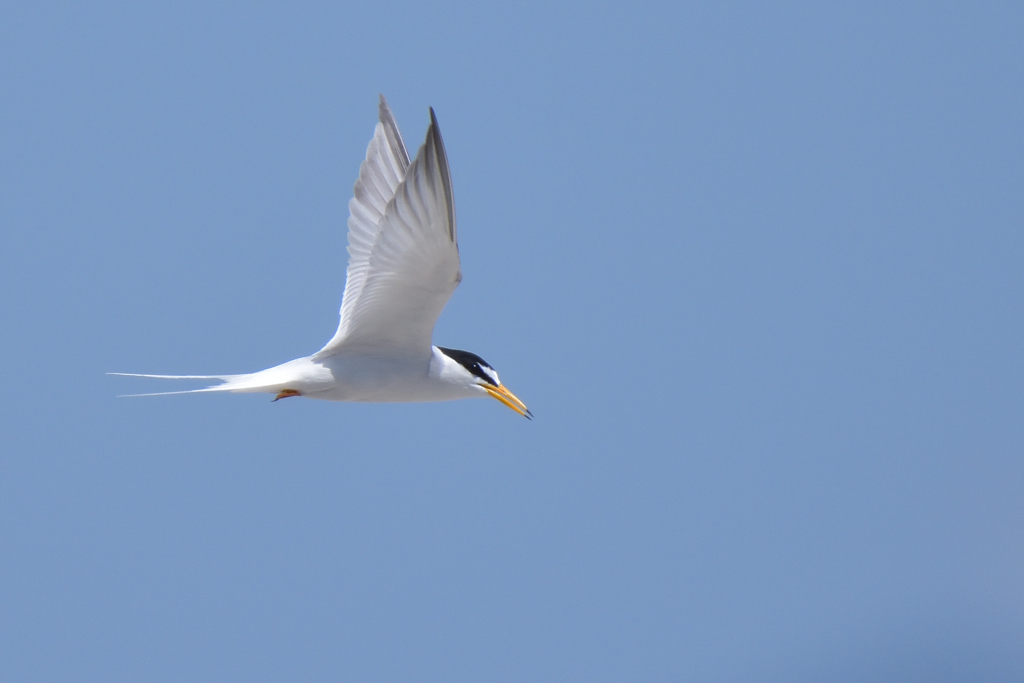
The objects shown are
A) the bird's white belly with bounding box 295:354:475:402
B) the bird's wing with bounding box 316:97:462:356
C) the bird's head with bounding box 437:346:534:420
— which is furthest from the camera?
the bird's head with bounding box 437:346:534:420

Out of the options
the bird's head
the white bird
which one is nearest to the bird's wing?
the white bird

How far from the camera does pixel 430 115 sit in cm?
357

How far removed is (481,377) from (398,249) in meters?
1.02

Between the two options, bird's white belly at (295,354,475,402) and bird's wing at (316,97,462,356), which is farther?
bird's white belly at (295,354,475,402)

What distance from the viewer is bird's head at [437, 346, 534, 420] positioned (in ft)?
16.0

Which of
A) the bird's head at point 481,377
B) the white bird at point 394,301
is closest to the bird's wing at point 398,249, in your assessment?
the white bird at point 394,301

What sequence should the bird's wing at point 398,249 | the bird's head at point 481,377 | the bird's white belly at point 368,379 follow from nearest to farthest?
1. the bird's wing at point 398,249
2. the bird's white belly at point 368,379
3. the bird's head at point 481,377

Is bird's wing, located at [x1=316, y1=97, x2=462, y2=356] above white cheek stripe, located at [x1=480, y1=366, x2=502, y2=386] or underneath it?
above

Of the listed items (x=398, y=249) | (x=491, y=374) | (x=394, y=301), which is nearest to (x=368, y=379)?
(x=394, y=301)

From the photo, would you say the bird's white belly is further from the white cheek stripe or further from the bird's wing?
the white cheek stripe

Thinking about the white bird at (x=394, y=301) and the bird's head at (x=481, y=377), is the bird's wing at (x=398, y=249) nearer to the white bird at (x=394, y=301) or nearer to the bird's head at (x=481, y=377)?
the white bird at (x=394, y=301)

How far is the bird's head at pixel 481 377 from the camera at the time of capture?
16.0ft

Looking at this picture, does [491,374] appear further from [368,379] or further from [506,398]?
[368,379]

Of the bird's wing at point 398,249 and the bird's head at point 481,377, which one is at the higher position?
the bird's wing at point 398,249
